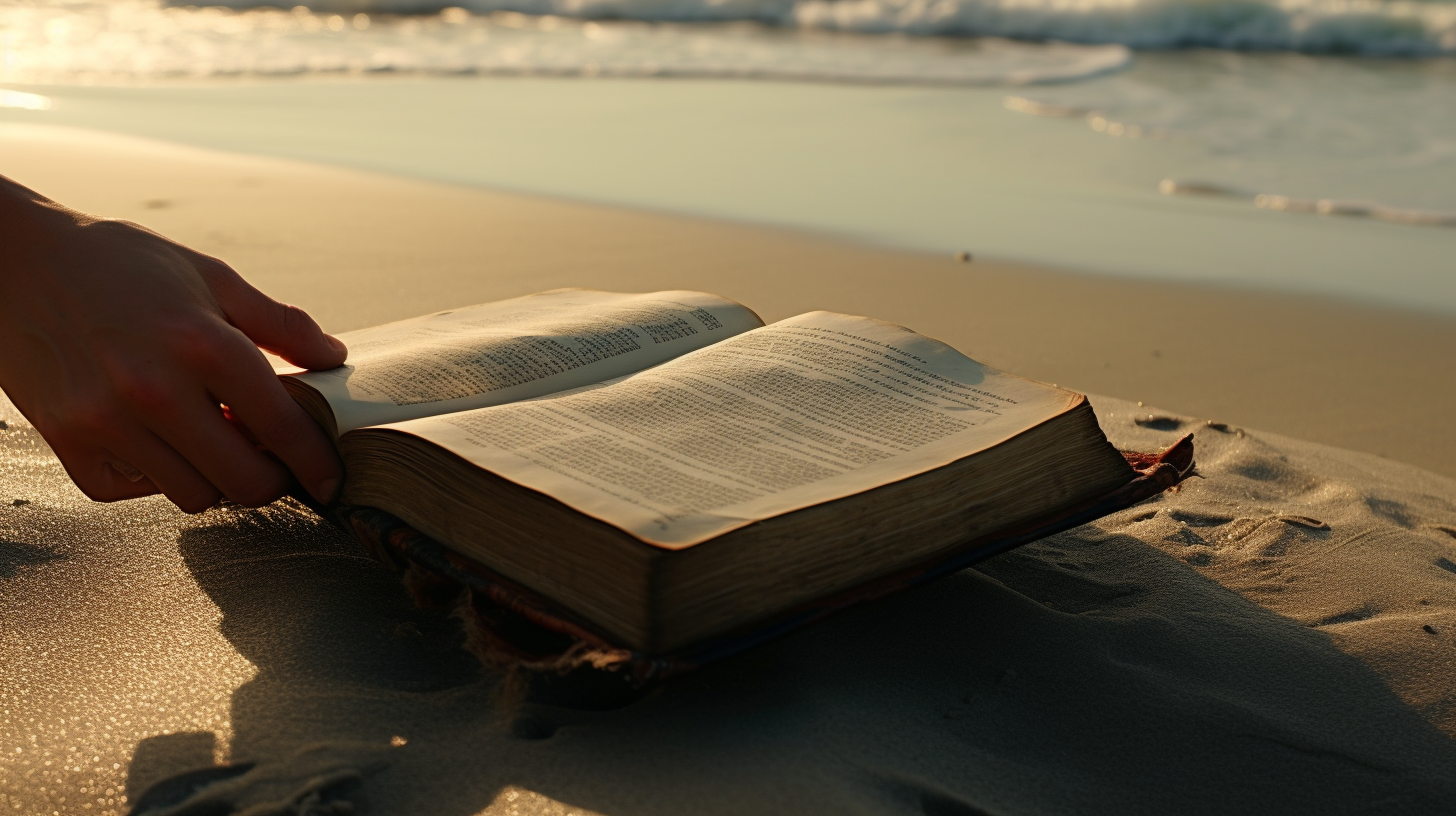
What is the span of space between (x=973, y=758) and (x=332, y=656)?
52cm

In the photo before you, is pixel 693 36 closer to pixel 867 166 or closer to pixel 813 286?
pixel 867 166

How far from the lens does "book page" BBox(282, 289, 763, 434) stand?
112 centimetres

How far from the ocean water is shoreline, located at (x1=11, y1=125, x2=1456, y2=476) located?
20 cm

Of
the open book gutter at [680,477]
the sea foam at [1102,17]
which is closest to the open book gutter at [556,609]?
the open book gutter at [680,477]

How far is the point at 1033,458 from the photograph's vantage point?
1070 mm

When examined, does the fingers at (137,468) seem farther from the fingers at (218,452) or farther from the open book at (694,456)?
the open book at (694,456)

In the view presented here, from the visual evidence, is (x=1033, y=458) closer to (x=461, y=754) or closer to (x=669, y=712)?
(x=669, y=712)

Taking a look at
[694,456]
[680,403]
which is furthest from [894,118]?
[694,456]

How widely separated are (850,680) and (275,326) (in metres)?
0.62

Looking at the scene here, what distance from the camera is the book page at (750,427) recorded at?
35.5 inches

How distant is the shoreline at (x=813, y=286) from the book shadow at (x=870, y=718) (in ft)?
2.92

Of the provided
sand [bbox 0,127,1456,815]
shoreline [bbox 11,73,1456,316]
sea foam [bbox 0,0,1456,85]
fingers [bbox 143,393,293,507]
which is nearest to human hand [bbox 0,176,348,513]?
fingers [bbox 143,393,293,507]

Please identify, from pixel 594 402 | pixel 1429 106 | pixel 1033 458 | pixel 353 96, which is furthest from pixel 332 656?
pixel 1429 106

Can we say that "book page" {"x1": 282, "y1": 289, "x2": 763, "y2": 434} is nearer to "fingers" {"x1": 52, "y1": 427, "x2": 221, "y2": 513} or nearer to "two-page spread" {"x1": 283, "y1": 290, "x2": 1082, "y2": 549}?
"two-page spread" {"x1": 283, "y1": 290, "x2": 1082, "y2": 549}
